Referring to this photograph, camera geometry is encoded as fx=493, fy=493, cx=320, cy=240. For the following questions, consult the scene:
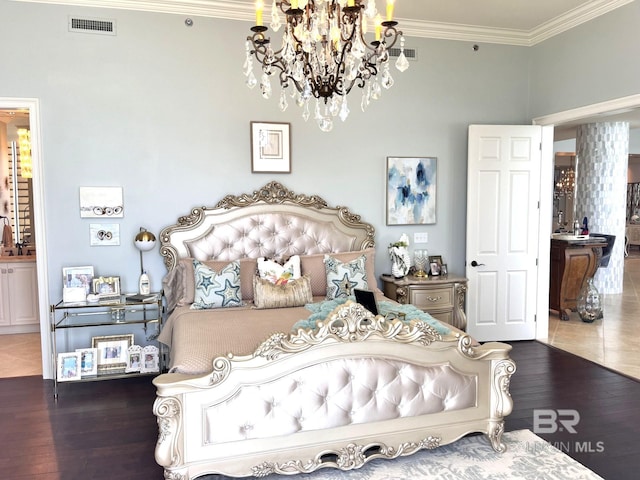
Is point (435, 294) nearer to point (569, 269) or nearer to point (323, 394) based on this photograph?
point (323, 394)

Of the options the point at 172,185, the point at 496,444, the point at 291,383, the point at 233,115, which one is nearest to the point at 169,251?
the point at 172,185

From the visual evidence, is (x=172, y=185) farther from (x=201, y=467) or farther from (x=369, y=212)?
(x=201, y=467)

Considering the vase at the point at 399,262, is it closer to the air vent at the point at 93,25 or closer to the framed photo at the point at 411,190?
the framed photo at the point at 411,190

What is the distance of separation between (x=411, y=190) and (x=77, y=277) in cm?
325

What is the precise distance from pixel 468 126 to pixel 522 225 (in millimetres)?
1196

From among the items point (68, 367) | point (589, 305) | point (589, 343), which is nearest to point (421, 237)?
point (589, 343)

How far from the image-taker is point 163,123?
4426 mm

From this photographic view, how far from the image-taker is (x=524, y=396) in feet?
12.5

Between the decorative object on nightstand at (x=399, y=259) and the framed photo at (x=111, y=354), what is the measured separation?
8.38 ft

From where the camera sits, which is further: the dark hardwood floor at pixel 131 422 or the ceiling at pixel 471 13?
the ceiling at pixel 471 13

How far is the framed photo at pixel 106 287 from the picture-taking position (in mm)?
4215

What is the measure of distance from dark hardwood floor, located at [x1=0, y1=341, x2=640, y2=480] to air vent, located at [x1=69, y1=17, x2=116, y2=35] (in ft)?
9.89
